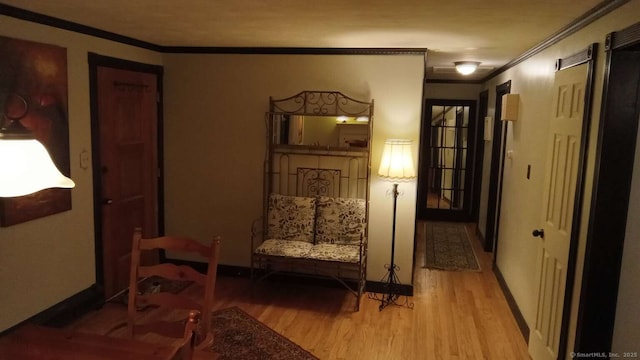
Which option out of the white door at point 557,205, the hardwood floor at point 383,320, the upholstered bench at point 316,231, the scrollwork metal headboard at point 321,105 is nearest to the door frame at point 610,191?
the white door at point 557,205

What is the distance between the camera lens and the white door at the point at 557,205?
102 inches

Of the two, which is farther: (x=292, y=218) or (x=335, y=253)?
(x=292, y=218)

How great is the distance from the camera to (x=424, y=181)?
734cm

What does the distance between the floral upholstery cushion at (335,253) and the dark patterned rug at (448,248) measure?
150 cm

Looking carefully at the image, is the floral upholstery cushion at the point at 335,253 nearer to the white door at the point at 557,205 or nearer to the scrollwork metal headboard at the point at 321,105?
the scrollwork metal headboard at the point at 321,105

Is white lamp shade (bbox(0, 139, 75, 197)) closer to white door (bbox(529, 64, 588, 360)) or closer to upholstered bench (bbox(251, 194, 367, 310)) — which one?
white door (bbox(529, 64, 588, 360))

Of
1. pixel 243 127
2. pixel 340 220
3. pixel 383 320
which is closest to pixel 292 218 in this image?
pixel 340 220

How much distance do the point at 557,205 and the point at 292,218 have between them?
7.44 ft

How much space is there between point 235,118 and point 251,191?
0.72m

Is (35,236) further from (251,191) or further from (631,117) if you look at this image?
(631,117)

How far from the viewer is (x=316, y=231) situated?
4.26 m

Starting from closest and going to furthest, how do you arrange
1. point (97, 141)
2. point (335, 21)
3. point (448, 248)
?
point (335, 21) → point (97, 141) → point (448, 248)

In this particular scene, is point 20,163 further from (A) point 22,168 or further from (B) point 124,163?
(B) point 124,163

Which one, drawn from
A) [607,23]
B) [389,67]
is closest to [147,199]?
[389,67]
